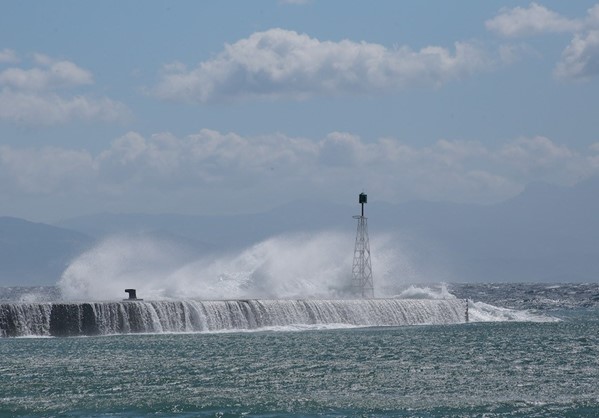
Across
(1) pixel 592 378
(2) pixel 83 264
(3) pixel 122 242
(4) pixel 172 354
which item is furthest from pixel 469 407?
(3) pixel 122 242

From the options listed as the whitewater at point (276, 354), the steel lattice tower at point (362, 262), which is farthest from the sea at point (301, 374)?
the steel lattice tower at point (362, 262)

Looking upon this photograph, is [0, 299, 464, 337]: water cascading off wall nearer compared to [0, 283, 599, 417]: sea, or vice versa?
[0, 283, 599, 417]: sea

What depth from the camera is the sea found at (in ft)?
127

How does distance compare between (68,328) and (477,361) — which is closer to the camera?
(477,361)

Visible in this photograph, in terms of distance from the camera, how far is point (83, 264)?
102125 millimetres

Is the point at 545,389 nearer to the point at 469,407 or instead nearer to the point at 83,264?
the point at 469,407

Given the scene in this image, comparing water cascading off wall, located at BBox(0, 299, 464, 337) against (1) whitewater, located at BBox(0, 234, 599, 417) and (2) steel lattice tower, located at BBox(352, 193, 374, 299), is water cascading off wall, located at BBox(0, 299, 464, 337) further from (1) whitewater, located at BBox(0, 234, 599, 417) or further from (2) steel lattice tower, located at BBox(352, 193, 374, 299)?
(2) steel lattice tower, located at BBox(352, 193, 374, 299)

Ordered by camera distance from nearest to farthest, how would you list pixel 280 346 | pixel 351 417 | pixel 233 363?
pixel 351 417 < pixel 233 363 < pixel 280 346

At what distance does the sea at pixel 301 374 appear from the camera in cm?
3859

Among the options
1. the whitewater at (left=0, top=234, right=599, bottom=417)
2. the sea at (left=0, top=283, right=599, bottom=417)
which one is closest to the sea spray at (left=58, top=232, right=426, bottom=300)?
the whitewater at (left=0, top=234, right=599, bottom=417)

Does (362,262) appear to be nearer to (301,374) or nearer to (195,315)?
(195,315)

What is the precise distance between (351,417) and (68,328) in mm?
34645

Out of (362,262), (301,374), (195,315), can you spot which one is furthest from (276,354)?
(362,262)

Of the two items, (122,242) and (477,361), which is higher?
(122,242)
